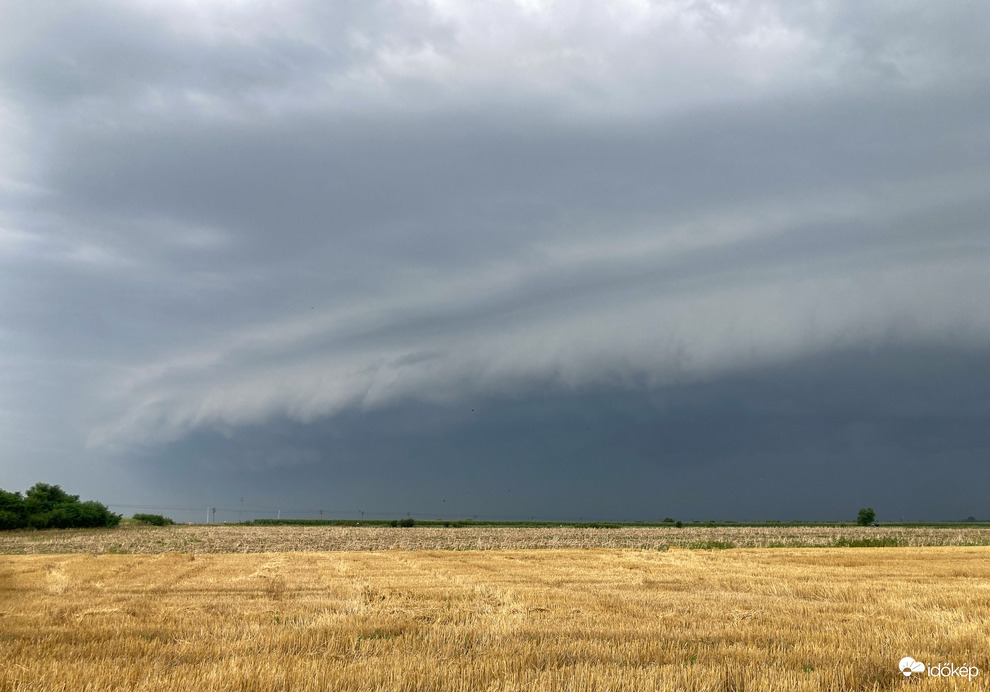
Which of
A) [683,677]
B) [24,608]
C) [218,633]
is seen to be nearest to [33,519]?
[24,608]

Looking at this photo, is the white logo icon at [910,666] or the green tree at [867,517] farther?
the green tree at [867,517]

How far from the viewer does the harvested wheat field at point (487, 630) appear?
9906 millimetres

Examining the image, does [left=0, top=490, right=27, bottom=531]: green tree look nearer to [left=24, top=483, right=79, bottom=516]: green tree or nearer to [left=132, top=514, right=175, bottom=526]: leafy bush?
[left=24, top=483, right=79, bottom=516]: green tree

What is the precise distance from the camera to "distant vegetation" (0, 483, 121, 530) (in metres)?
103

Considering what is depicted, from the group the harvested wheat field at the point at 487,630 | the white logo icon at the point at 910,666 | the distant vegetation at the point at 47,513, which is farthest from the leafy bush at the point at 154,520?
the white logo icon at the point at 910,666

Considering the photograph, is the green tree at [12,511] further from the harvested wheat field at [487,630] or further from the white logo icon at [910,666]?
the white logo icon at [910,666]

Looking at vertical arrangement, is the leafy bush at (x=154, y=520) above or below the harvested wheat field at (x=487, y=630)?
below

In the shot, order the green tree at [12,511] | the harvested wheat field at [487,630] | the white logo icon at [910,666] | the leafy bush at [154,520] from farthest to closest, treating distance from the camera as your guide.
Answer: the leafy bush at [154,520]
the green tree at [12,511]
the white logo icon at [910,666]
the harvested wheat field at [487,630]

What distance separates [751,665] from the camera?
10523mm

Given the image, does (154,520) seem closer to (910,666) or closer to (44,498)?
(44,498)

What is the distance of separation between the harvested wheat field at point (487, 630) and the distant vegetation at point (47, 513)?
297 feet

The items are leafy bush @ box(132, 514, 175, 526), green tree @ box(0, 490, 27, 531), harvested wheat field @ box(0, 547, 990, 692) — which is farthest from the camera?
leafy bush @ box(132, 514, 175, 526)

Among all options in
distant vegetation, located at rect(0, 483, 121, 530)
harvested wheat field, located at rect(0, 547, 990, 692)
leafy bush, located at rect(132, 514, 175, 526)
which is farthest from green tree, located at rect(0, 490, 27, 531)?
Answer: harvested wheat field, located at rect(0, 547, 990, 692)

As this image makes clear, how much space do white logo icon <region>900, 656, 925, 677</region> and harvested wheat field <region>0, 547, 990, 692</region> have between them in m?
0.15
